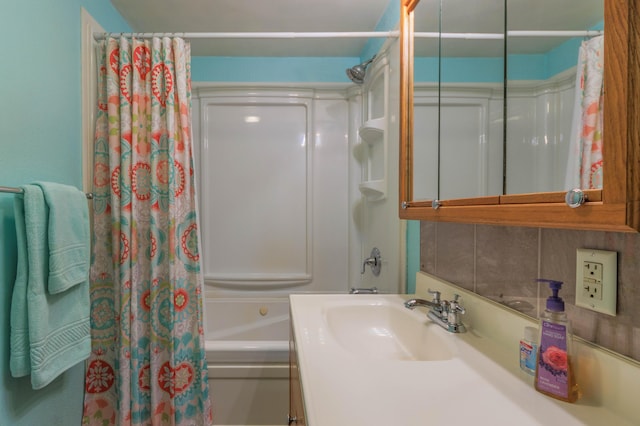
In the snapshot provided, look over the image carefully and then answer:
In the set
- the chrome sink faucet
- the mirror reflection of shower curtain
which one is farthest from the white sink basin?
the mirror reflection of shower curtain

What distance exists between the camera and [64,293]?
3.66 ft

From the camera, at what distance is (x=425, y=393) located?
563mm

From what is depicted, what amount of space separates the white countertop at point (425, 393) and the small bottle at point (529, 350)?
0.13ft

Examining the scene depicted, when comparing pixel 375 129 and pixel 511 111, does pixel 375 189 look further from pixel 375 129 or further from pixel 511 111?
pixel 511 111

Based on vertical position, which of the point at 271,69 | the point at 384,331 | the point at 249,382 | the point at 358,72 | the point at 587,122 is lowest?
the point at 249,382

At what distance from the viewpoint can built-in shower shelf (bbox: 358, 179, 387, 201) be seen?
1629mm

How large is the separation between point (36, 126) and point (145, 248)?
2.01 feet

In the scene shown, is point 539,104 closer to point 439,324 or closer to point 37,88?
point 439,324

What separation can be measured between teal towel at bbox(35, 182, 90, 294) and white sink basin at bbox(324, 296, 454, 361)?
2.99ft

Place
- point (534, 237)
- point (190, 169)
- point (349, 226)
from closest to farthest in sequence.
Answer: point (534, 237) → point (190, 169) → point (349, 226)

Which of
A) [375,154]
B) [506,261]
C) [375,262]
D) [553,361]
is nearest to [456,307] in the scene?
[506,261]

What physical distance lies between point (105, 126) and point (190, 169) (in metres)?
0.45

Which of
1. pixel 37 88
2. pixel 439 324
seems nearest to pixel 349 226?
pixel 439 324

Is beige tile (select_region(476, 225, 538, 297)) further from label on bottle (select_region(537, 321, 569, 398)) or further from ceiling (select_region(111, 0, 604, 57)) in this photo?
ceiling (select_region(111, 0, 604, 57))
